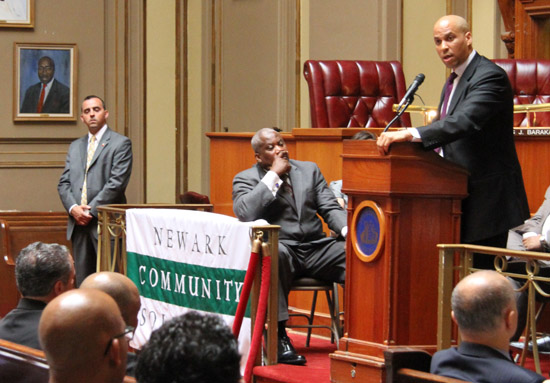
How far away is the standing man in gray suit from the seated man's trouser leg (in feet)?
7.64

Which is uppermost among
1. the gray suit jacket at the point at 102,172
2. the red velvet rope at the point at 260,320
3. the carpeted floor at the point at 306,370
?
the gray suit jacket at the point at 102,172

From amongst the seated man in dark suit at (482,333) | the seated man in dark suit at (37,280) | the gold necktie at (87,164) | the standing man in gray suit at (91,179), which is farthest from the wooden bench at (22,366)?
the gold necktie at (87,164)

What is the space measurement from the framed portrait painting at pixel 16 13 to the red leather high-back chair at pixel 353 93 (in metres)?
3.81

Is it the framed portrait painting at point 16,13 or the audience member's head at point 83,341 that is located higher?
the framed portrait painting at point 16,13

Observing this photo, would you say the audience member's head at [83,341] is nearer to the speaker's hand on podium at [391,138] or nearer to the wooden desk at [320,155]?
the speaker's hand on podium at [391,138]

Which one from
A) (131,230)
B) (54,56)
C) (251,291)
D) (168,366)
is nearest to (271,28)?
(54,56)

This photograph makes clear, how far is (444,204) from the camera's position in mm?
4164

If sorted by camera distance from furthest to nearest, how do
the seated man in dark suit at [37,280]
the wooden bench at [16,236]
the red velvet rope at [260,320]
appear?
the wooden bench at [16,236] → the red velvet rope at [260,320] → the seated man in dark suit at [37,280]

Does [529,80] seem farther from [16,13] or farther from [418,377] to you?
[16,13]

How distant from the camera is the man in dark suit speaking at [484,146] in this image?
13.6ft

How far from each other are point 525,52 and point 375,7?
1.52 meters

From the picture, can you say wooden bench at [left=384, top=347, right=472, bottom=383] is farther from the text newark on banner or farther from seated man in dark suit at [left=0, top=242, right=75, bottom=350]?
the text newark on banner

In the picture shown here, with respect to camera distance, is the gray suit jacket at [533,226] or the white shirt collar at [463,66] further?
the gray suit jacket at [533,226]

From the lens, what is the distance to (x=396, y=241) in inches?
161
